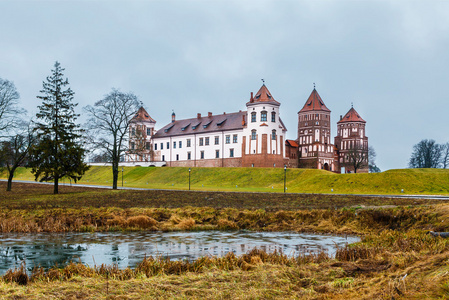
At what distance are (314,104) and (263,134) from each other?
29445 mm

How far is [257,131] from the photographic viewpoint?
78.9 m

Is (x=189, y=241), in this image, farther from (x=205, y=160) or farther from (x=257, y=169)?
(x=205, y=160)

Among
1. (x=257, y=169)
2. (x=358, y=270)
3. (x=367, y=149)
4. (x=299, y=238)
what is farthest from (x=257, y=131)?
(x=358, y=270)

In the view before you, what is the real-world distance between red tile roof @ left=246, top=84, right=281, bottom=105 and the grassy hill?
1587 centimetres

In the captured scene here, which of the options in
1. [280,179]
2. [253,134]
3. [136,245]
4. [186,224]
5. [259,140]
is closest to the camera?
[136,245]

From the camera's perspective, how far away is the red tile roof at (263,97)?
78625mm

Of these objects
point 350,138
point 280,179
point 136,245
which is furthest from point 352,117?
point 136,245

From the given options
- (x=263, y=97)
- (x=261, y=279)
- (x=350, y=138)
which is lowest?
(x=261, y=279)

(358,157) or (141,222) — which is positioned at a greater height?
(358,157)

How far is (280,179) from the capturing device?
61375 millimetres

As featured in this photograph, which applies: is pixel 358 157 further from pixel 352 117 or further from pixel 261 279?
pixel 261 279

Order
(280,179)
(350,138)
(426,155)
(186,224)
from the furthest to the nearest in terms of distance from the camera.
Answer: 1. (350,138)
2. (426,155)
3. (280,179)
4. (186,224)

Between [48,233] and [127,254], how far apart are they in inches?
245

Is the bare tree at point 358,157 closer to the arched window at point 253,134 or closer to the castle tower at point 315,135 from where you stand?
the castle tower at point 315,135
